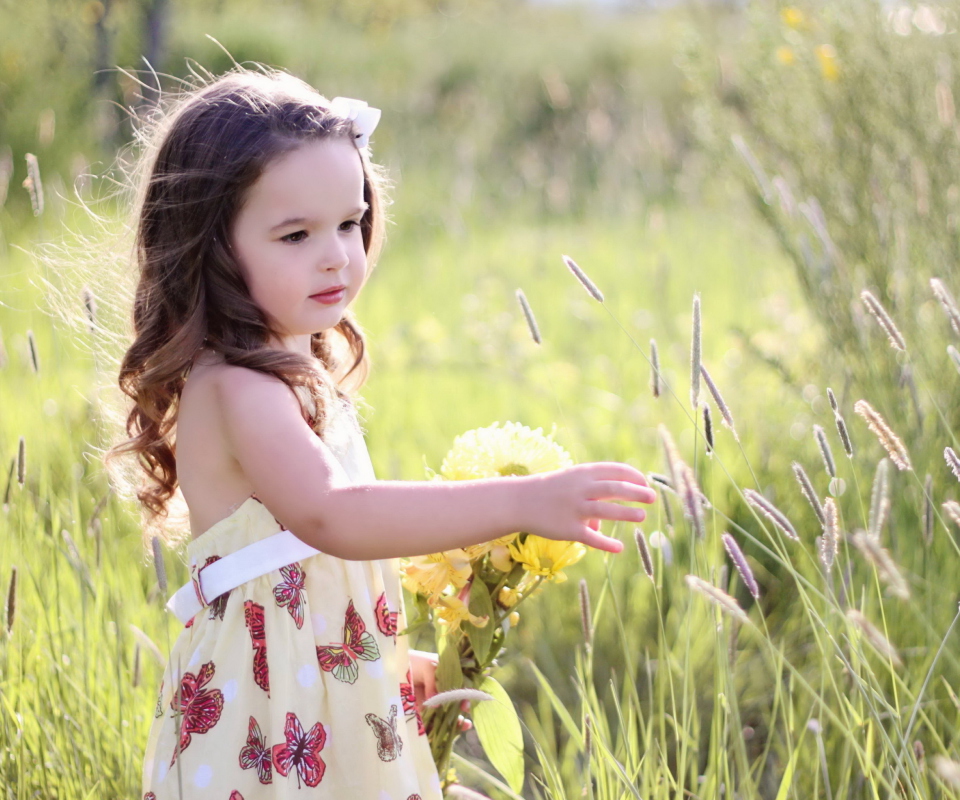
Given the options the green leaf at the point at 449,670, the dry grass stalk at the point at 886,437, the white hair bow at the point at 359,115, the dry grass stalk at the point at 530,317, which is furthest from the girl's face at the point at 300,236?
the dry grass stalk at the point at 886,437

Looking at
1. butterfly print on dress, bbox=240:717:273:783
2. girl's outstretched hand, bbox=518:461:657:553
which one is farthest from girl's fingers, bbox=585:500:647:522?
butterfly print on dress, bbox=240:717:273:783

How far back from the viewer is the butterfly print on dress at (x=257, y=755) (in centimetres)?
131

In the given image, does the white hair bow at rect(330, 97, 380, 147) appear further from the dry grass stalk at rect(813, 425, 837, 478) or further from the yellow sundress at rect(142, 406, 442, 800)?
the dry grass stalk at rect(813, 425, 837, 478)

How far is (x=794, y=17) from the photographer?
2744 mm

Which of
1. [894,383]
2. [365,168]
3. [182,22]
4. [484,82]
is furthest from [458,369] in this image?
[484,82]

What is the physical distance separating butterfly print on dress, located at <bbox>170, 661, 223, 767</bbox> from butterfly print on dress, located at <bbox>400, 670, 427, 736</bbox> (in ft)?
0.86

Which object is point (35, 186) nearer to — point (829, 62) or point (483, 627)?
point (483, 627)

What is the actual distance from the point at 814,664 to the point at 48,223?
4360 mm

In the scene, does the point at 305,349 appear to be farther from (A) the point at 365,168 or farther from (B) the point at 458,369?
(B) the point at 458,369

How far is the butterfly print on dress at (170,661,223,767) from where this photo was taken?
132cm

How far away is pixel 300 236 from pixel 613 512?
615 mm

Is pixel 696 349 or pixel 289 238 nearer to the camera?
pixel 696 349

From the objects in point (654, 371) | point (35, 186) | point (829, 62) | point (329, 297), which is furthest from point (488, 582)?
point (829, 62)

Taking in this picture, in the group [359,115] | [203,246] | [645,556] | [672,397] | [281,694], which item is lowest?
[672,397]
